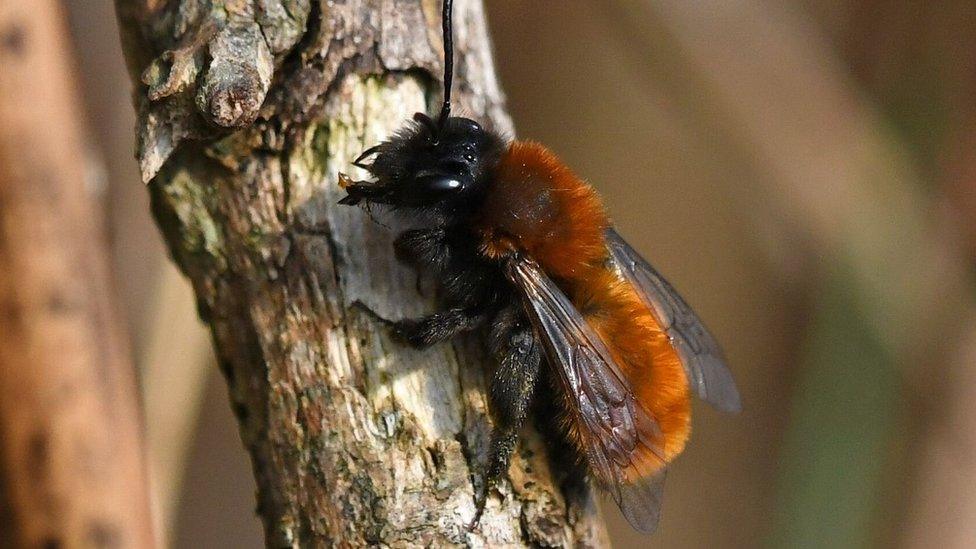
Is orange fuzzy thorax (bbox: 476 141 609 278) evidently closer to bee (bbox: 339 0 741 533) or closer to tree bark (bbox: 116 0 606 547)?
bee (bbox: 339 0 741 533)

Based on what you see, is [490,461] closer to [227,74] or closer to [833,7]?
[227,74]

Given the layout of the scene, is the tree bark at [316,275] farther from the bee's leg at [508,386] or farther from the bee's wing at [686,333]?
the bee's wing at [686,333]

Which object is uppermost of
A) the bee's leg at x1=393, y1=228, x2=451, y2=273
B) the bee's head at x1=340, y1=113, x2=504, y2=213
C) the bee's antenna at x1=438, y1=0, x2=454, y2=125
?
the bee's antenna at x1=438, y1=0, x2=454, y2=125

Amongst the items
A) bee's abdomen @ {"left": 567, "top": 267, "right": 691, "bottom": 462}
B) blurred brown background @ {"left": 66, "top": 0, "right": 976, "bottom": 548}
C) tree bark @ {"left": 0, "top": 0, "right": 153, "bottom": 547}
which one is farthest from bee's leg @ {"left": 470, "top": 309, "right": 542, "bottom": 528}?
blurred brown background @ {"left": 66, "top": 0, "right": 976, "bottom": 548}

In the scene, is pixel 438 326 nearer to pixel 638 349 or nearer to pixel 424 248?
pixel 424 248

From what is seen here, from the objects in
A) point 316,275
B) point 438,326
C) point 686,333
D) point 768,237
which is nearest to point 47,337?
point 316,275

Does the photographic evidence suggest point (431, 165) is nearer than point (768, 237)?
Yes
